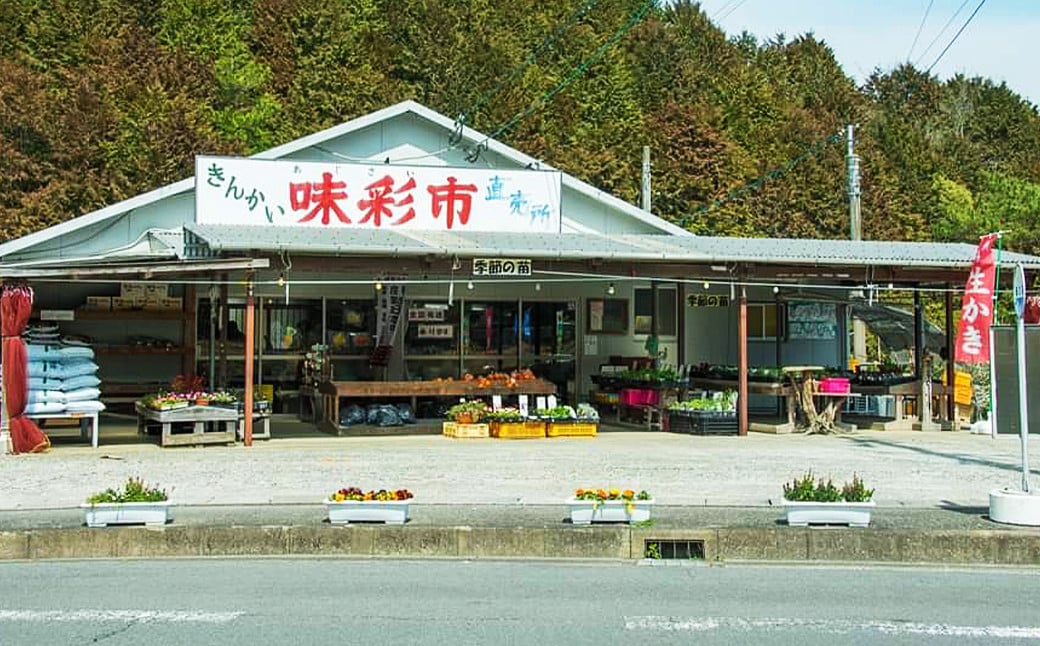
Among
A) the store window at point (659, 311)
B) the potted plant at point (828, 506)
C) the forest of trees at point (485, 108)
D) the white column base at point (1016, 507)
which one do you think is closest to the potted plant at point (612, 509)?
the potted plant at point (828, 506)

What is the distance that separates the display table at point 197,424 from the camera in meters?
16.5

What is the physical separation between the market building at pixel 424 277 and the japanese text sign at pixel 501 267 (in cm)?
3

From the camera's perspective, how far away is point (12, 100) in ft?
116

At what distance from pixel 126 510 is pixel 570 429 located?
987cm

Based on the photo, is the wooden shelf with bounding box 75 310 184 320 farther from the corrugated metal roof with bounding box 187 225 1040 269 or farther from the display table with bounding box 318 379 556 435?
the corrugated metal roof with bounding box 187 225 1040 269

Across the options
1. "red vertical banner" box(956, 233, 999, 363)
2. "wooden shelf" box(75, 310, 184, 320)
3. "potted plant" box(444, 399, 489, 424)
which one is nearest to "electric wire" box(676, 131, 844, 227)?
"wooden shelf" box(75, 310, 184, 320)

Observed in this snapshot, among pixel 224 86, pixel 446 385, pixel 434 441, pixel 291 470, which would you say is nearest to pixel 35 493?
pixel 291 470

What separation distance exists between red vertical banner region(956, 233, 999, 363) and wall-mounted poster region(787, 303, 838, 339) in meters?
9.72

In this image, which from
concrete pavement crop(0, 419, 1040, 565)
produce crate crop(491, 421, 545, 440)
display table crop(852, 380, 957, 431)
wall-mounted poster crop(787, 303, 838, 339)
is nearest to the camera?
concrete pavement crop(0, 419, 1040, 565)

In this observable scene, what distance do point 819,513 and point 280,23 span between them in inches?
1691

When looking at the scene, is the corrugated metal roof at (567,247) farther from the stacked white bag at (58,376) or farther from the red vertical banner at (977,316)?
the red vertical banner at (977,316)

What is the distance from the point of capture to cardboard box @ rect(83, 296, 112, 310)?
21.1 m

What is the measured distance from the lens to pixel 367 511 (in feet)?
32.9

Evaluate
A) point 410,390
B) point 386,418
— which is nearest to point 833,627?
point 410,390
